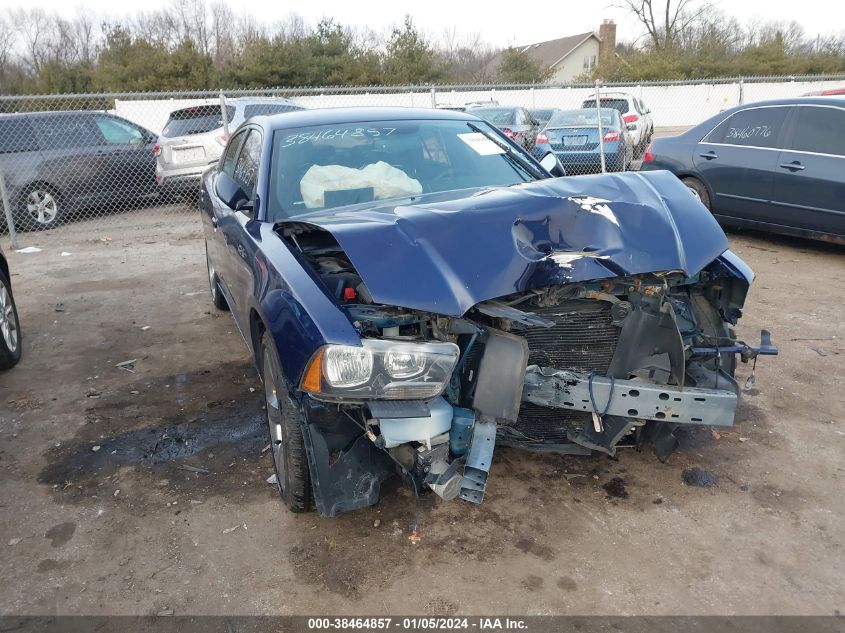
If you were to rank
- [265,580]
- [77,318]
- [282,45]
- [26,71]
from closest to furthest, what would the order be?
1. [265,580]
2. [77,318]
3. [282,45]
4. [26,71]

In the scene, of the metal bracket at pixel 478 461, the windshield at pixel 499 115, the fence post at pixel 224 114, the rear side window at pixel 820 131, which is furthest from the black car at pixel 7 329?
the windshield at pixel 499 115

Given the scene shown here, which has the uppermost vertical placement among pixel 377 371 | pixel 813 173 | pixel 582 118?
pixel 582 118

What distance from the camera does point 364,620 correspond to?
7.95 ft

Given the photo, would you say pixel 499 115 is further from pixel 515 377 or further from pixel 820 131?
pixel 515 377

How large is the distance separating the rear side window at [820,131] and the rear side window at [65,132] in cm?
1006

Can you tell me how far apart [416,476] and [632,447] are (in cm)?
134

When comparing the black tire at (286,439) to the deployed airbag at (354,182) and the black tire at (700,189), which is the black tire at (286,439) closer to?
the deployed airbag at (354,182)

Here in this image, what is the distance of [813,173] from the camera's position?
7008mm

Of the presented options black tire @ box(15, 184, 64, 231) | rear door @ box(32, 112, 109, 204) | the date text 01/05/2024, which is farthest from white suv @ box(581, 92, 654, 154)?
the date text 01/05/2024

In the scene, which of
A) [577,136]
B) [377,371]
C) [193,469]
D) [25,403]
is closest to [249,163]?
[193,469]

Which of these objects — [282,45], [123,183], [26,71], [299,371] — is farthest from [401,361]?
[26,71]

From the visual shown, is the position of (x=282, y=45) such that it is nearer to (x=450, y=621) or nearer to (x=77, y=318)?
(x=77, y=318)

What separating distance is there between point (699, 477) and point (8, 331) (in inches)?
188

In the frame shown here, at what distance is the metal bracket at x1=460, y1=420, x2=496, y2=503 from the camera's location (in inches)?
105
